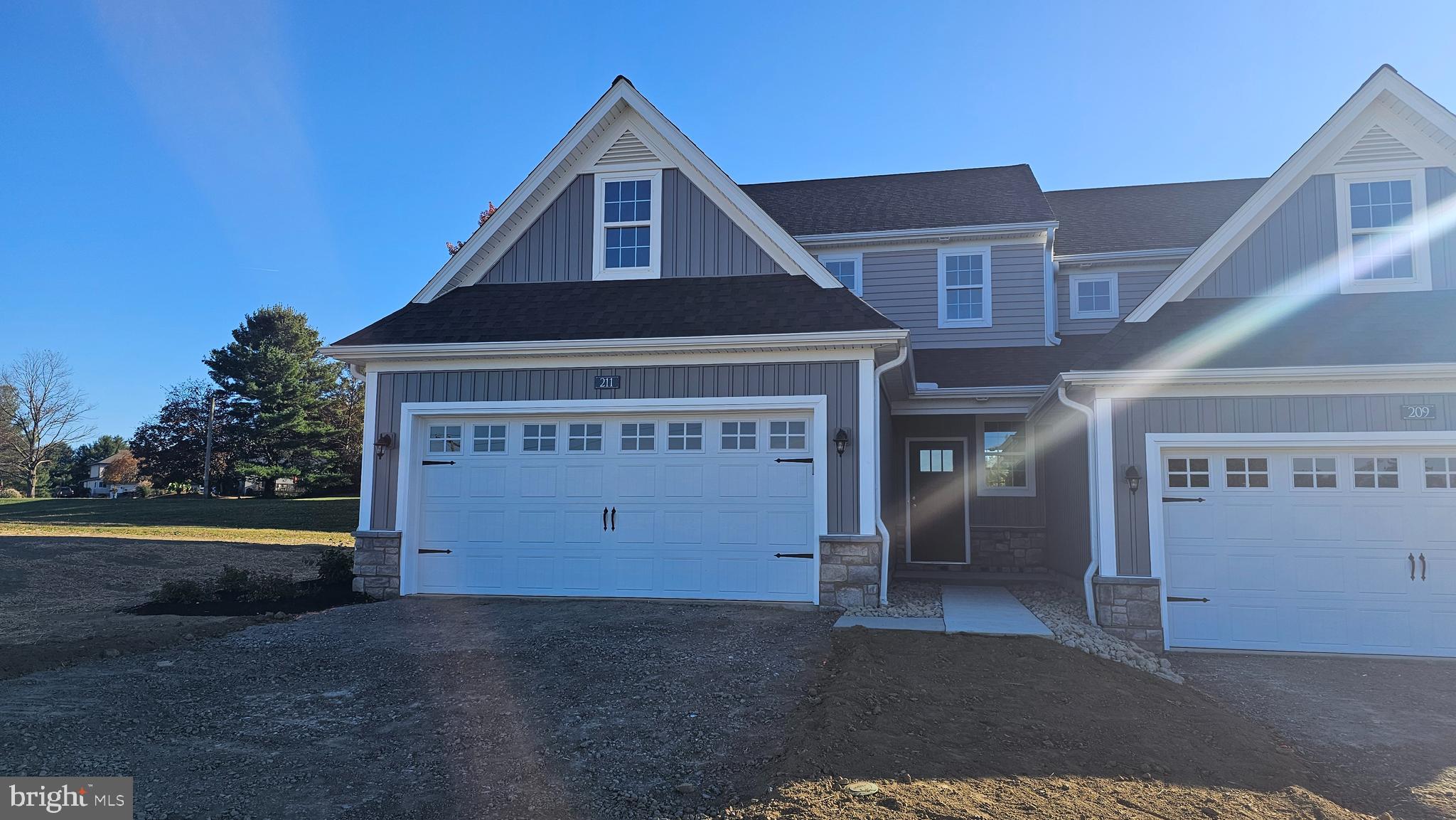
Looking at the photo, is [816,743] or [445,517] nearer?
[816,743]

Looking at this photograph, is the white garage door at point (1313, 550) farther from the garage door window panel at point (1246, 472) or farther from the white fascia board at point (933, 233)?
the white fascia board at point (933, 233)

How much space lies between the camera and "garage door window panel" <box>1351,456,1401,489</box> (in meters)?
7.97

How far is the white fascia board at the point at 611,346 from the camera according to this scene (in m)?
8.89

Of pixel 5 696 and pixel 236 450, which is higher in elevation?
pixel 236 450

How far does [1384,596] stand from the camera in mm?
7902

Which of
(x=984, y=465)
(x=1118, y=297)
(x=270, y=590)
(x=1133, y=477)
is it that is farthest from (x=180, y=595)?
(x=1118, y=297)

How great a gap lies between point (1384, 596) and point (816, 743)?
680cm

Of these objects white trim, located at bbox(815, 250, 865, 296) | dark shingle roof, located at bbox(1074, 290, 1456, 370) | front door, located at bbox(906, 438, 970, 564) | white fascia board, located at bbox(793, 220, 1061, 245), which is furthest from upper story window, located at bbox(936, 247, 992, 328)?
dark shingle roof, located at bbox(1074, 290, 1456, 370)

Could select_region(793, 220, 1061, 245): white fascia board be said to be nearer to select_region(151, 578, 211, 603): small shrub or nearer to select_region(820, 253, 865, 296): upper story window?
select_region(820, 253, 865, 296): upper story window

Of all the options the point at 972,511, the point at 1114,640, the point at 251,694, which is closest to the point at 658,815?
the point at 251,694

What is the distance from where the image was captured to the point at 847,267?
1398 cm

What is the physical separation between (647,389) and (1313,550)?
7026 mm

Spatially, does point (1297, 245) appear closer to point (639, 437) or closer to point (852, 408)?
point (852, 408)

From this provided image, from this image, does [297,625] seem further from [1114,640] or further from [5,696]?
[1114,640]
